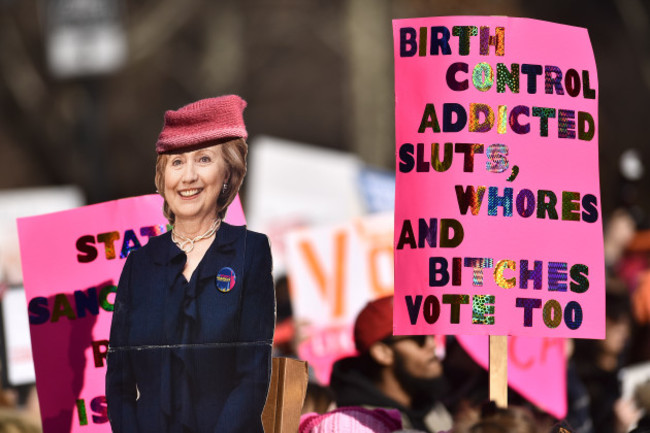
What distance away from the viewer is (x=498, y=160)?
120 inches

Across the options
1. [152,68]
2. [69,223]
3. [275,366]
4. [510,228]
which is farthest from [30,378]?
[152,68]

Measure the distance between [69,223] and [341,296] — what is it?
7.44 ft

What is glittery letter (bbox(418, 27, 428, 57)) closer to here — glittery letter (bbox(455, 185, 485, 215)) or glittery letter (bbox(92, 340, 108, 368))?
glittery letter (bbox(455, 185, 485, 215))

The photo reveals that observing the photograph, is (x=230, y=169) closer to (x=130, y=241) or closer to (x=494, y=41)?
(x=130, y=241)

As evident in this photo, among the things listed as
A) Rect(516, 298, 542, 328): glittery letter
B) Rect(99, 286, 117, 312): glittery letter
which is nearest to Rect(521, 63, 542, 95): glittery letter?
Rect(516, 298, 542, 328): glittery letter

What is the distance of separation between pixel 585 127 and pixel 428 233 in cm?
47

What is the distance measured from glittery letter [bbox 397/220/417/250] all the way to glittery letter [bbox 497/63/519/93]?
40cm

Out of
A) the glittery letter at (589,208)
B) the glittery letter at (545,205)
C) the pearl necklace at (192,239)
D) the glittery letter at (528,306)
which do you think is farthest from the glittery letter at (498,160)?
the pearl necklace at (192,239)

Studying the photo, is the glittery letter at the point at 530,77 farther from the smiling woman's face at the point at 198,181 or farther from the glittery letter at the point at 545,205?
the smiling woman's face at the point at 198,181

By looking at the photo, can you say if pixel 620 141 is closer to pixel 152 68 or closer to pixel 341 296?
pixel 152 68


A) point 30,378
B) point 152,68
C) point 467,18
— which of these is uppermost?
point 152,68

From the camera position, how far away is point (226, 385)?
2793 millimetres

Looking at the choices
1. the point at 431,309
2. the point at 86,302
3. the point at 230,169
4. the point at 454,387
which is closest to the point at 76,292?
the point at 86,302

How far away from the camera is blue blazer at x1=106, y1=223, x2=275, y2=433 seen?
2785mm
